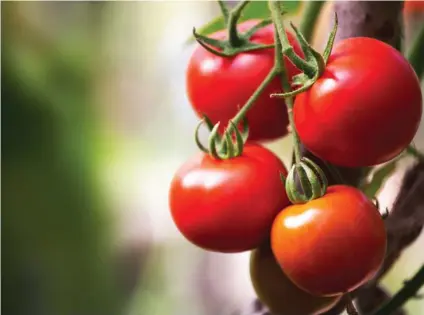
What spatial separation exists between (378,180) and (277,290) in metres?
0.13

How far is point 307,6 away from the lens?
424 mm

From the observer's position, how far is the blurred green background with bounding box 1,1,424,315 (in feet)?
1.68

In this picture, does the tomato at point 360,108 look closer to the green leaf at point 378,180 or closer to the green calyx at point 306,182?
the green calyx at point 306,182

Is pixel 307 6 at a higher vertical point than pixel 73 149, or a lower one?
higher

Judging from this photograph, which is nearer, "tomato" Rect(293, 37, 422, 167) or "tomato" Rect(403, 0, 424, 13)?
"tomato" Rect(293, 37, 422, 167)

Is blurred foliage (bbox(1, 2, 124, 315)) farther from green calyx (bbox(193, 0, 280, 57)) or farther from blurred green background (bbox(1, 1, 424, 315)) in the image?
green calyx (bbox(193, 0, 280, 57))

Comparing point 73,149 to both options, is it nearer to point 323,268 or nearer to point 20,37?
point 20,37

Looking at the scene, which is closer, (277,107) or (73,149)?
(277,107)

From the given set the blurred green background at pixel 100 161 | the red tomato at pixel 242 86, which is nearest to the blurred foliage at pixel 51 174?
the blurred green background at pixel 100 161

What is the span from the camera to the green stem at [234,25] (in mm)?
354

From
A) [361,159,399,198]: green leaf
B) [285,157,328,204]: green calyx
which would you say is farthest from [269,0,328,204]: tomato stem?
[361,159,399,198]: green leaf

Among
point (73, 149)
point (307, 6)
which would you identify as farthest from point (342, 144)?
point (73, 149)

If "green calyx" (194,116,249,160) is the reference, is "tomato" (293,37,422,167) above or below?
above

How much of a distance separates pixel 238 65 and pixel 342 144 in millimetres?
80
